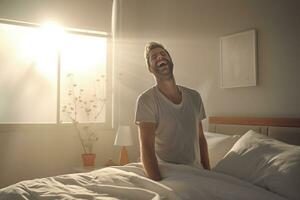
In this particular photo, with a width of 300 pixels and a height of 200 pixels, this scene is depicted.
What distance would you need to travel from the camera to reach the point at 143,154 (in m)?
1.85

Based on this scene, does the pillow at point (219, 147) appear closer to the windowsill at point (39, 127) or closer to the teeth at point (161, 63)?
the teeth at point (161, 63)

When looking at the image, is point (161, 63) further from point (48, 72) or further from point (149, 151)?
point (48, 72)

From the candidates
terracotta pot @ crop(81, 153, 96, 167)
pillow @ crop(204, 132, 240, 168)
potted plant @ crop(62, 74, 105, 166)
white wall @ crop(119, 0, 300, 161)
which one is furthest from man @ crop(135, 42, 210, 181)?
potted plant @ crop(62, 74, 105, 166)

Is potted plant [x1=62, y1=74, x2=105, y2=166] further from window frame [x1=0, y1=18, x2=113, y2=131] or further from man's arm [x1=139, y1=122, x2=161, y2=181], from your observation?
man's arm [x1=139, y1=122, x2=161, y2=181]

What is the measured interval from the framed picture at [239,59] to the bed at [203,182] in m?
0.68

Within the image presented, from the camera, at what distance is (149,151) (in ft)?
6.03

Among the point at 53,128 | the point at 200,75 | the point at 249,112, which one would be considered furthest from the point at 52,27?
the point at 249,112

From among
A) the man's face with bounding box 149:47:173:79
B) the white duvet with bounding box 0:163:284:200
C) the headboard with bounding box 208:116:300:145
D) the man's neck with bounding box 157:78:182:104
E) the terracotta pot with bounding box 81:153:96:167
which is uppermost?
the man's face with bounding box 149:47:173:79

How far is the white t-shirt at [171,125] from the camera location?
195 cm

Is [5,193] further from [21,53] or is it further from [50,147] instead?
[21,53]

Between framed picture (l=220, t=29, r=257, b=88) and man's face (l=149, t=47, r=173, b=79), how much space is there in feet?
3.03

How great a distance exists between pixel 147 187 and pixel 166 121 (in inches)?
16.8

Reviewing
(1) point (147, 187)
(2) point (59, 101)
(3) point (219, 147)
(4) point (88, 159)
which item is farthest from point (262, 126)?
(2) point (59, 101)

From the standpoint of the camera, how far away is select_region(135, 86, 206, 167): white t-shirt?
1.95 meters
